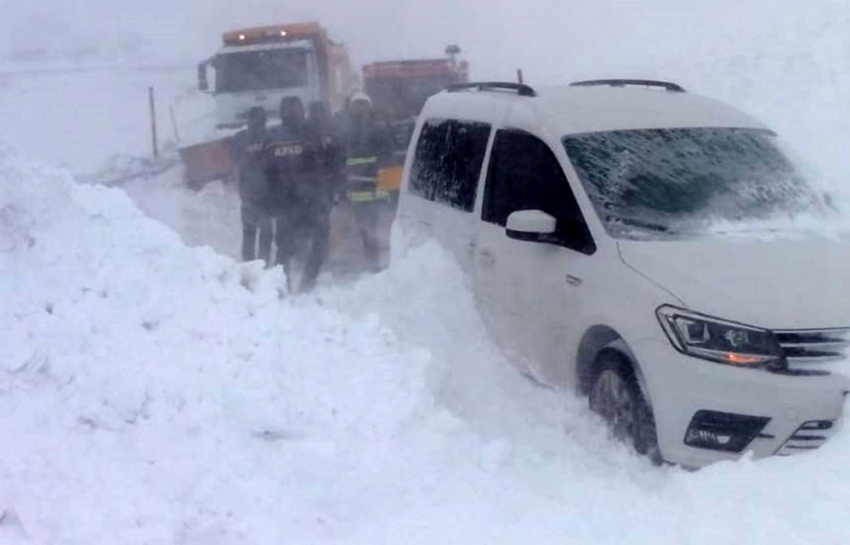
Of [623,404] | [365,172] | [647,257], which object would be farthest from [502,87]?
[365,172]

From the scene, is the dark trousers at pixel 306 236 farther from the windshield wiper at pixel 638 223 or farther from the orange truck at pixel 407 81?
the orange truck at pixel 407 81

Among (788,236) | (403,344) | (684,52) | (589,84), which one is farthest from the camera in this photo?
(684,52)

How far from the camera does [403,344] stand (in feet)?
20.9

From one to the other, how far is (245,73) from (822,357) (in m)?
17.7

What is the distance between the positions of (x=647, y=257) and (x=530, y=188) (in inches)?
47.0

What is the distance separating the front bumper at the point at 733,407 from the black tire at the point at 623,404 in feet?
0.34

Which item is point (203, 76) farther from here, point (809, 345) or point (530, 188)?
point (809, 345)

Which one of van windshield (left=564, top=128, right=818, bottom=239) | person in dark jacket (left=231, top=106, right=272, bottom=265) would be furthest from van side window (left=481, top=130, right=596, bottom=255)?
person in dark jacket (left=231, top=106, right=272, bottom=265)

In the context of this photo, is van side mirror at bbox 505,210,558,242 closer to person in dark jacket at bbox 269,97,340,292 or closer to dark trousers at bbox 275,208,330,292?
person in dark jacket at bbox 269,97,340,292

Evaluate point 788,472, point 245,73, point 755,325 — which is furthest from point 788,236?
point 245,73

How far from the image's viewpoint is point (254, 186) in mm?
10797

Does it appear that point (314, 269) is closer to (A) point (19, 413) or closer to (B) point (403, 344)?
(B) point (403, 344)

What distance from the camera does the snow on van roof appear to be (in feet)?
22.2

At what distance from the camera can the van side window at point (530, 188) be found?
6215 mm
